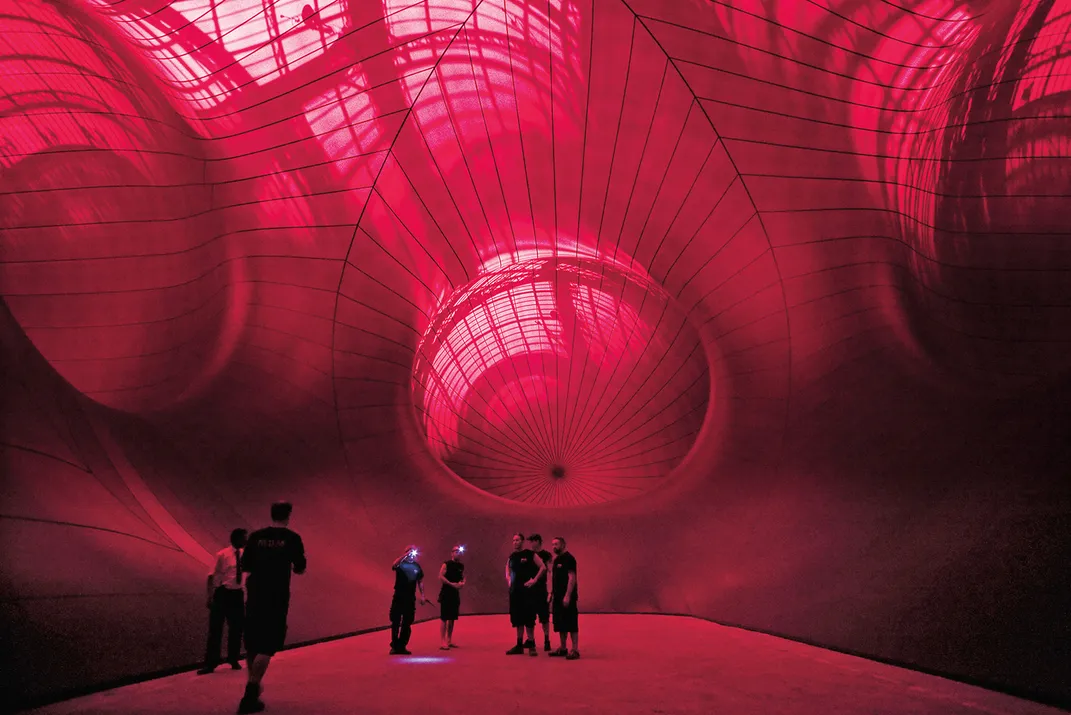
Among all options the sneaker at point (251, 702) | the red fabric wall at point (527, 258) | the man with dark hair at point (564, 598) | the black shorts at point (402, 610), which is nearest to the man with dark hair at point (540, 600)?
the man with dark hair at point (564, 598)

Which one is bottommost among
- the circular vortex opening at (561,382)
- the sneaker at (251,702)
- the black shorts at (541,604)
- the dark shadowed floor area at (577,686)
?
the dark shadowed floor area at (577,686)

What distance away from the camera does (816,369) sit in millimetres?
16156

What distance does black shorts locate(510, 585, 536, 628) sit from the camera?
1120cm

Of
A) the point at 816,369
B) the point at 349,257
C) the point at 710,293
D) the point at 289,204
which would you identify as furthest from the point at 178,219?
the point at 816,369

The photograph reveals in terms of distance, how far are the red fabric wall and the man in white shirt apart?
2.01 feet

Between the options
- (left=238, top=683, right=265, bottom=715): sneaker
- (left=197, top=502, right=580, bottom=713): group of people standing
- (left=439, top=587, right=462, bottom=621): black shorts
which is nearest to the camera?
(left=238, top=683, right=265, bottom=715): sneaker

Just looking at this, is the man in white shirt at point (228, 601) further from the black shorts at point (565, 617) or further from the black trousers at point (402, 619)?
the black shorts at point (565, 617)

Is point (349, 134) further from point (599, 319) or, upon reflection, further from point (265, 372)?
point (599, 319)

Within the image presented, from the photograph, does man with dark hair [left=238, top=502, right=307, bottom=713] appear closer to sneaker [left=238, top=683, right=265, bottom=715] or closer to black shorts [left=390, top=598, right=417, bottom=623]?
sneaker [left=238, top=683, right=265, bottom=715]

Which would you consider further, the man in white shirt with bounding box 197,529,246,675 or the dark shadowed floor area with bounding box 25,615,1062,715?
the man in white shirt with bounding box 197,529,246,675

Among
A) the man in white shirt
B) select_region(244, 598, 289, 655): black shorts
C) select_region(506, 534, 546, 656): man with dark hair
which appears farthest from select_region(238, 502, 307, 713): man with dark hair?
select_region(506, 534, 546, 656): man with dark hair

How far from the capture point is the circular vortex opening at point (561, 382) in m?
21.9

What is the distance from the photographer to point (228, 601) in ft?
28.9

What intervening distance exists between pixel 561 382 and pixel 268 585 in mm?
23529
